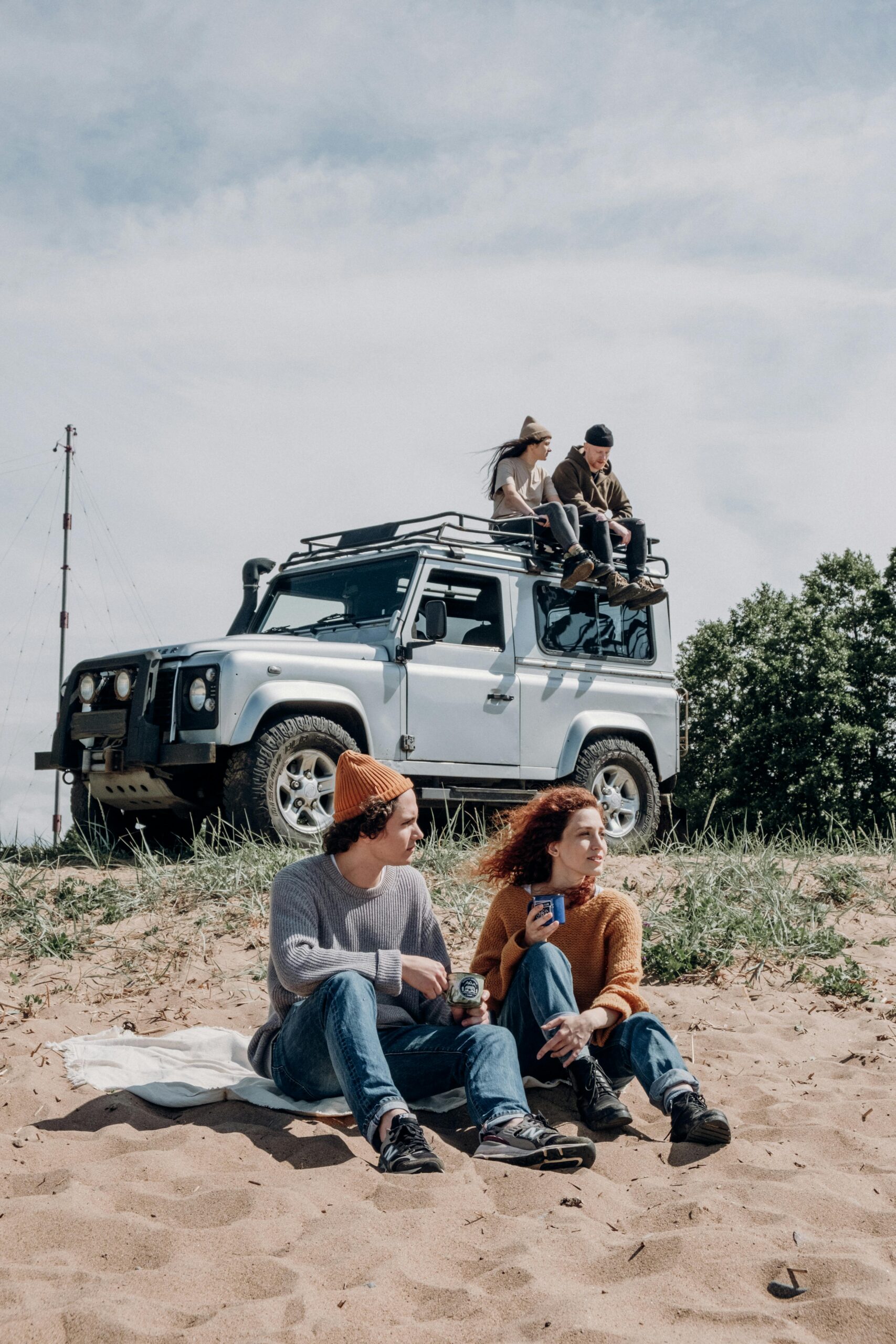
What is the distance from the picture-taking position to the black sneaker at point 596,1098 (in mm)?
3830

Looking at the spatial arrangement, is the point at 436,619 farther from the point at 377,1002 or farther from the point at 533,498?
the point at 377,1002

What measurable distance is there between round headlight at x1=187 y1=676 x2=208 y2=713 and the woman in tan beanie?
8.61 feet

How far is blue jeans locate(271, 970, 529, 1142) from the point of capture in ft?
11.6

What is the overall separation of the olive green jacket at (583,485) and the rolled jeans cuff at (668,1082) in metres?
6.23

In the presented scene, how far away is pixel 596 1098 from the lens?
3.87m

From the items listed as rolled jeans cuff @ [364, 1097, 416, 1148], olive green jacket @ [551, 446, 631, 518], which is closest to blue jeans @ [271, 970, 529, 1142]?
rolled jeans cuff @ [364, 1097, 416, 1148]

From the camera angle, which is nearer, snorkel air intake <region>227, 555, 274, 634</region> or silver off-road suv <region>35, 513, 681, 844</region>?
silver off-road suv <region>35, 513, 681, 844</region>

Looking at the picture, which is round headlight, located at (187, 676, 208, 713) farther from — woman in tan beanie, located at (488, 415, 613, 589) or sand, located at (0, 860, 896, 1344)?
sand, located at (0, 860, 896, 1344)

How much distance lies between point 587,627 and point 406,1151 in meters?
6.65

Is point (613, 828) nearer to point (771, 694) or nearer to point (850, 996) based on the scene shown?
point (850, 996)

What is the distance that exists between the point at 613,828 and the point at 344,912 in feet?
19.0

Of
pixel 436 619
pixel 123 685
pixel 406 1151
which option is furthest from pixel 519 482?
pixel 406 1151

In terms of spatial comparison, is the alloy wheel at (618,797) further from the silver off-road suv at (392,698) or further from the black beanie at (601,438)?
the black beanie at (601,438)

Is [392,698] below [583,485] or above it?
below
